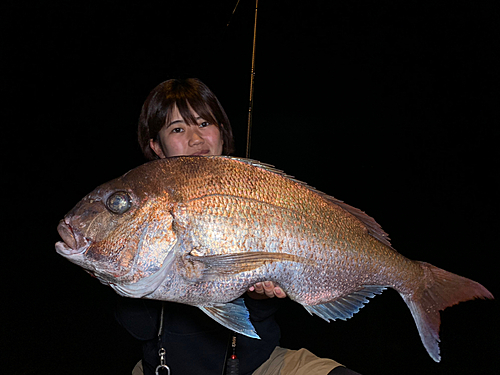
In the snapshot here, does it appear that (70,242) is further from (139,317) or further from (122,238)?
(139,317)

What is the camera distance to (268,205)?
3.68 feet

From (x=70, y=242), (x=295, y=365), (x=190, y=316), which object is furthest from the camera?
(x=295, y=365)

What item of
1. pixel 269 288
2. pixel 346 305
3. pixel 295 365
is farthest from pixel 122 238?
pixel 295 365

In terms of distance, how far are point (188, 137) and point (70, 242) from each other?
91cm

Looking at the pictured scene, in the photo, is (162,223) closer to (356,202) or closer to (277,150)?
(356,202)

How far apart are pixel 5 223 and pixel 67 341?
10.5 meters

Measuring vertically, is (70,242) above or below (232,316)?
above

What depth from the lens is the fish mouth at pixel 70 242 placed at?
99 cm

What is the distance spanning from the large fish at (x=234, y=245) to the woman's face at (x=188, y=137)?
2.08 feet

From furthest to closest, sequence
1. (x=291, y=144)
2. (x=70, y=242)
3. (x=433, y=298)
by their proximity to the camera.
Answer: (x=291, y=144) → (x=433, y=298) → (x=70, y=242)

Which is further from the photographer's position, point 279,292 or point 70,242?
point 279,292

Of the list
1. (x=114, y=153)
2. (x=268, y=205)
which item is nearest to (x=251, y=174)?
(x=268, y=205)

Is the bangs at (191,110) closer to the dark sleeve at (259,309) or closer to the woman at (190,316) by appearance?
the woman at (190,316)

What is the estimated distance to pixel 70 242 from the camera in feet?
3.30
